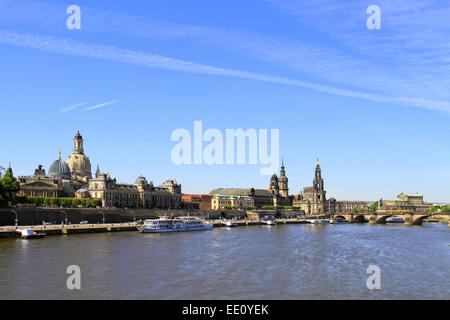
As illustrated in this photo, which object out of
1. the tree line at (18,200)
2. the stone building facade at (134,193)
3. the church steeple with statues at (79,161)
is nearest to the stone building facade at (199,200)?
the stone building facade at (134,193)

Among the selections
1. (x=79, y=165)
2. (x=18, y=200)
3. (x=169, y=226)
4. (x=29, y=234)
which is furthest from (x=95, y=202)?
(x=29, y=234)

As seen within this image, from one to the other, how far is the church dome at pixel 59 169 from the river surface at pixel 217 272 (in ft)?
286

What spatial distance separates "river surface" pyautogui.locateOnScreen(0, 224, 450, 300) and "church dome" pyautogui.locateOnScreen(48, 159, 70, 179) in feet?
286

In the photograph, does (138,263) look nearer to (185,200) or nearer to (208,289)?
(208,289)

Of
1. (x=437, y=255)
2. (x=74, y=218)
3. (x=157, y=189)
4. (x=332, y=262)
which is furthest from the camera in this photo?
(x=157, y=189)

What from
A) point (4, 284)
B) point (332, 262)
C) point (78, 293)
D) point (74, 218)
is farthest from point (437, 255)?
point (74, 218)

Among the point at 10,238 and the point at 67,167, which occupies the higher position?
the point at 67,167

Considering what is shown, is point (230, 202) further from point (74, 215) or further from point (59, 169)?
point (74, 215)

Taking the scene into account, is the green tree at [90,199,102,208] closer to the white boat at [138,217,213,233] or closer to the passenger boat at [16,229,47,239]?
the white boat at [138,217,213,233]

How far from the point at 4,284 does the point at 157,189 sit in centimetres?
12322

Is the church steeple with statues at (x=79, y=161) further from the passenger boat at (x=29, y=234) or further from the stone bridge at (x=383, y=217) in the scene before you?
the passenger boat at (x=29, y=234)

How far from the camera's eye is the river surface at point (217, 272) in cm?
2842
